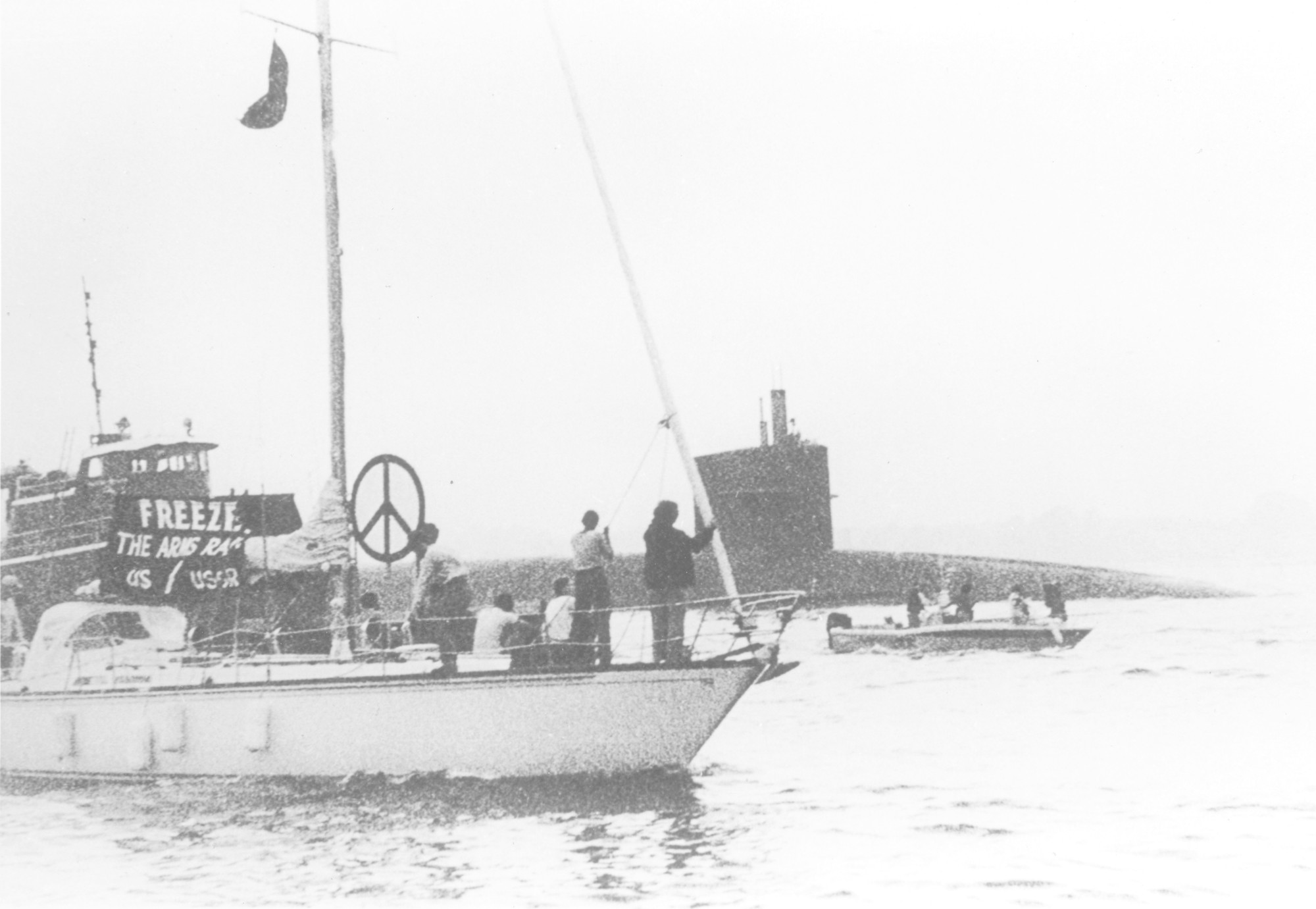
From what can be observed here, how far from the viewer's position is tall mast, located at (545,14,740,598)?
8.45 metres

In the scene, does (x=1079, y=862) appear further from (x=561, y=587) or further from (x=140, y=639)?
(x=140, y=639)

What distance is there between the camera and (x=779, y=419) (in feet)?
92.3

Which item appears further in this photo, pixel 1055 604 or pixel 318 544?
pixel 1055 604

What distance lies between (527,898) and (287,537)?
5006 mm

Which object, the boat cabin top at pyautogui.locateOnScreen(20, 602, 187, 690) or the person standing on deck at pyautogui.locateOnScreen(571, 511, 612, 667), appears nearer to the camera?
the person standing on deck at pyautogui.locateOnScreen(571, 511, 612, 667)

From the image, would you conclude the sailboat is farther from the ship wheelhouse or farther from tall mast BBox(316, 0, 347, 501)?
the ship wheelhouse

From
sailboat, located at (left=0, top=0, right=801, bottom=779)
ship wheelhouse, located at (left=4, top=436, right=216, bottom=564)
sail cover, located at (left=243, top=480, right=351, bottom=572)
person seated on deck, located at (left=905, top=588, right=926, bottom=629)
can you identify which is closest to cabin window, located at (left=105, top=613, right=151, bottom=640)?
Answer: sailboat, located at (left=0, top=0, right=801, bottom=779)

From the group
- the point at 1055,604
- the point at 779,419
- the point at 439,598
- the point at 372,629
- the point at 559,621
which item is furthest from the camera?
the point at 779,419

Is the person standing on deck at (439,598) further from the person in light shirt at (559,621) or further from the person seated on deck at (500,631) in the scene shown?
the person in light shirt at (559,621)

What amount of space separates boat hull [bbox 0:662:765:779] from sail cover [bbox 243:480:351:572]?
121 centimetres

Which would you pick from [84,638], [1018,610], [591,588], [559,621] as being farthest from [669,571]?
[1018,610]

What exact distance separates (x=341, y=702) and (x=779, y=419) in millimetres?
19725

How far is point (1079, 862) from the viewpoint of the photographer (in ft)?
23.3

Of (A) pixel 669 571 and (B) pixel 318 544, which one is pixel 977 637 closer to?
(A) pixel 669 571
